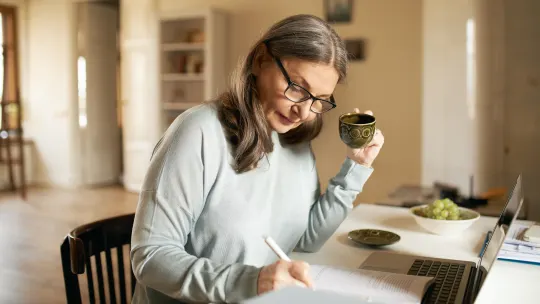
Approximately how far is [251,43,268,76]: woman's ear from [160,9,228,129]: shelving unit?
4421 mm

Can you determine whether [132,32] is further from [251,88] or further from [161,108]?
[251,88]

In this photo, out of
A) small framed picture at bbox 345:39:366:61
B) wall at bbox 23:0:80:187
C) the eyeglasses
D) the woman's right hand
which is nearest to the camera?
the woman's right hand

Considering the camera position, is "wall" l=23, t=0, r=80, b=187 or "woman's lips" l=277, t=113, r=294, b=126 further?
"wall" l=23, t=0, r=80, b=187

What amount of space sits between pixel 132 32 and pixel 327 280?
19.2 feet

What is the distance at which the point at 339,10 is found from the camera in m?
5.06

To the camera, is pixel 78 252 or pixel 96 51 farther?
pixel 96 51

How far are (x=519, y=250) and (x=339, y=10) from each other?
3.91 meters

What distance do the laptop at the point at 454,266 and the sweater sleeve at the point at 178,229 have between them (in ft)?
1.30

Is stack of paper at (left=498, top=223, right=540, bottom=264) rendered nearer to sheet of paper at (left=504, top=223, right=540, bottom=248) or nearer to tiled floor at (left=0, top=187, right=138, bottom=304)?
sheet of paper at (left=504, top=223, right=540, bottom=248)

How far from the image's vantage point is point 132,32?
6488 mm

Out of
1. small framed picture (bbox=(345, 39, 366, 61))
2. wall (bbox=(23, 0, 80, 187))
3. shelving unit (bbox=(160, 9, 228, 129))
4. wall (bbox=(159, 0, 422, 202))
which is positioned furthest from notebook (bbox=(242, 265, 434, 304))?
wall (bbox=(23, 0, 80, 187))

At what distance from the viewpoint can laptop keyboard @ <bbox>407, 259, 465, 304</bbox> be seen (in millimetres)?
1124

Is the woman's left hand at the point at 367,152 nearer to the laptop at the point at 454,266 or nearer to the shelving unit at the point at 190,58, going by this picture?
the laptop at the point at 454,266

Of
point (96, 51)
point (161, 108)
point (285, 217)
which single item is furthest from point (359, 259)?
point (96, 51)
